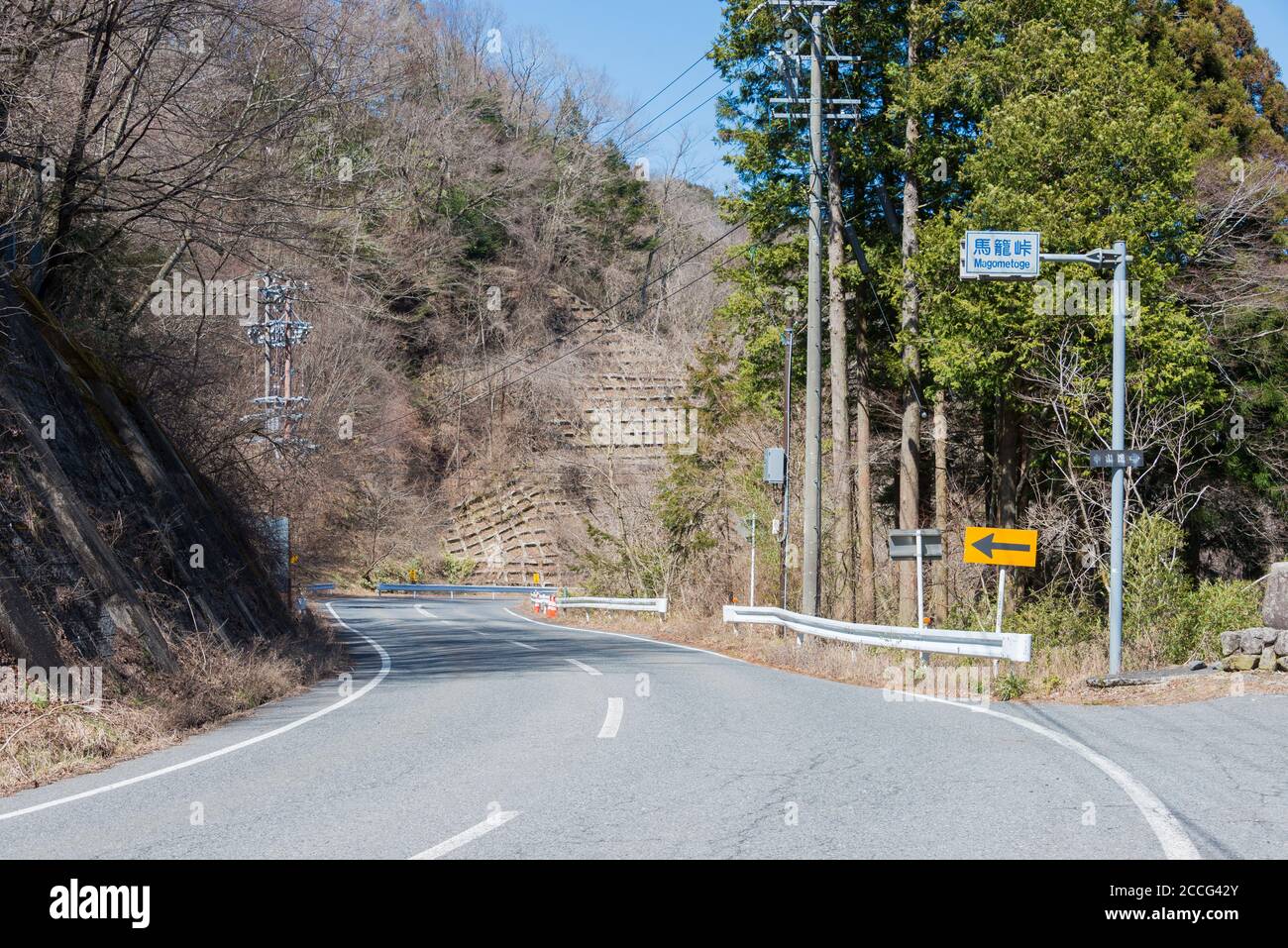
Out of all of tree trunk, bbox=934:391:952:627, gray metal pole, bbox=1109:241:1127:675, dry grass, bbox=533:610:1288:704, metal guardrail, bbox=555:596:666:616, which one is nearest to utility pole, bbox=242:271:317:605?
metal guardrail, bbox=555:596:666:616

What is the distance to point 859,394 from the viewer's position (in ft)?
103

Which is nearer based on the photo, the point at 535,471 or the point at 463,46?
the point at 535,471

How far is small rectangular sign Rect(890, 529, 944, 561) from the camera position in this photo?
18.5m

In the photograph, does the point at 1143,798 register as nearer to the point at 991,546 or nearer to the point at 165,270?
the point at 991,546

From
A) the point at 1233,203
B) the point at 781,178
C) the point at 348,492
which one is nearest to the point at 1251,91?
the point at 1233,203

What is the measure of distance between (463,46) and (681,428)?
32.8 meters

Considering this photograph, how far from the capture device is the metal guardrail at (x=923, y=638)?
44.9 feet

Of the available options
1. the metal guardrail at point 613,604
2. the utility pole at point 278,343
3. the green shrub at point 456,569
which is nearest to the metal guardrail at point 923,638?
the metal guardrail at point 613,604

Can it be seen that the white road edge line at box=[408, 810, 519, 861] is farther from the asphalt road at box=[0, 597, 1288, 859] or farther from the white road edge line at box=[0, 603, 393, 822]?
the white road edge line at box=[0, 603, 393, 822]

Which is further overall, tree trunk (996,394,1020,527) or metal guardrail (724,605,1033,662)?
tree trunk (996,394,1020,527)

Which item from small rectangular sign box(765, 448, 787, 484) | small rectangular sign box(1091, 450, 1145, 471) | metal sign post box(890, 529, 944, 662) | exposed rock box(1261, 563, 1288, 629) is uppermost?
small rectangular sign box(765, 448, 787, 484)

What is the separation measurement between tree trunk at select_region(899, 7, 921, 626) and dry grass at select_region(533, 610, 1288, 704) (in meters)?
4.69

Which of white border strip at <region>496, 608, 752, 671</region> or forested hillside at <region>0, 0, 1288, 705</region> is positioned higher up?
forested hillside at <region>0, 0, 1288, 705</region>

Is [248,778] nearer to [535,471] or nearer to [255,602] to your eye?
[255,602]
